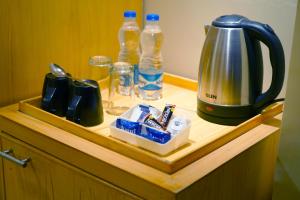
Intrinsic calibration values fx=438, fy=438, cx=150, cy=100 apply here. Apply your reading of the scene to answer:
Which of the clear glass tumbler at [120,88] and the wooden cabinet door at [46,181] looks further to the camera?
the clear glass tumbler at [120,88]

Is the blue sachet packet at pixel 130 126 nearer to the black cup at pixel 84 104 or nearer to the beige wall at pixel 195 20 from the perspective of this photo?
the black cup at pixel 84 104

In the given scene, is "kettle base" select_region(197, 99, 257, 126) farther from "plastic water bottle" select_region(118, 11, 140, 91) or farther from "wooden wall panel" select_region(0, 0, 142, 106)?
"wooden wall panel" select_region(0, 0, 142, 106)

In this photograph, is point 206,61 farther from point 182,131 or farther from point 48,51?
point 48,51

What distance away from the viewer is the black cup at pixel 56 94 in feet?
3.67

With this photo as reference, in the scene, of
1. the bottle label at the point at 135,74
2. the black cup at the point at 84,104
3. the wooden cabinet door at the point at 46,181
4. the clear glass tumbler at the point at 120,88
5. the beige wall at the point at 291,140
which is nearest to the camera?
the beige wall at the point at 291,140

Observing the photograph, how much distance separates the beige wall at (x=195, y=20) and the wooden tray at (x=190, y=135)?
6.8 inches

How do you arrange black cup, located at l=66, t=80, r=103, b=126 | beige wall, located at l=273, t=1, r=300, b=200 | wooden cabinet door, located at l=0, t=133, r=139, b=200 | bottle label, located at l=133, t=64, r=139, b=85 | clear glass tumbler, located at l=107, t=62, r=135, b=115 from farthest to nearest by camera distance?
1. bottle label, located at l=133, t=64, r=139, b=85
2. clear glass tumbler, located at l=107, t=62, r=135, b=115
3. black cup, located at l=66, t=80, r=103, b=126
4. wooden cabinet door, located at l=0, t=133, r=139, b=200
5. beige wall, located at l=273, t=1, r=300, b=200

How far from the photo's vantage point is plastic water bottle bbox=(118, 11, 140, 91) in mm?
1377

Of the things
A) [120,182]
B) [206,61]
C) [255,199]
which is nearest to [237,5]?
[206,61]

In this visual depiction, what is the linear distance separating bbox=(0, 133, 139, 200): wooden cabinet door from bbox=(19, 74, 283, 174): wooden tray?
0.08 metres

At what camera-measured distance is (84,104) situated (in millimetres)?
1060

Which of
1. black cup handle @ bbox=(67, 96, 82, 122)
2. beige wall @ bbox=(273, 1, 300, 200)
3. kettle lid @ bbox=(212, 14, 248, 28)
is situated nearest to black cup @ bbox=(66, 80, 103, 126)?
black cup handle @ bbox=(67, 96, 82, 122)

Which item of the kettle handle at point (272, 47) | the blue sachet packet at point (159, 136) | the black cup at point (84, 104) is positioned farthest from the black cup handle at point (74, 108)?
the kettle handle at point (272, 47)

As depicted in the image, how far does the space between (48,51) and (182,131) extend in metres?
0.49
